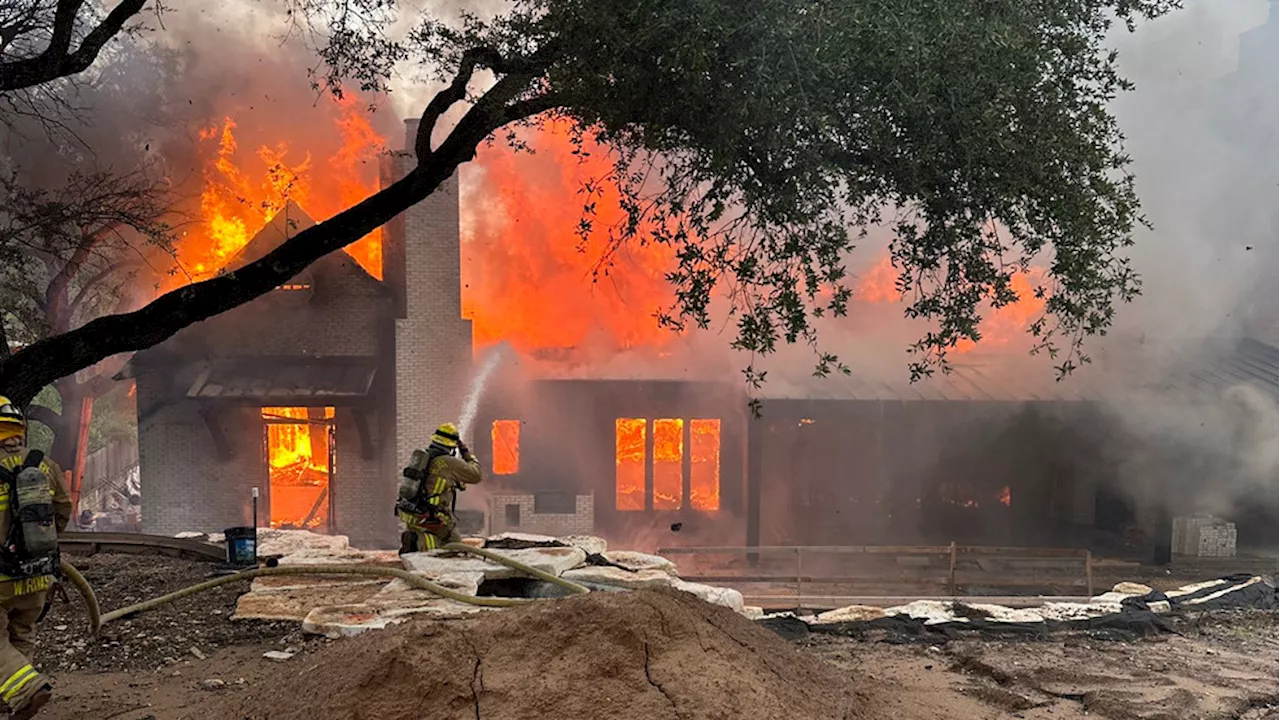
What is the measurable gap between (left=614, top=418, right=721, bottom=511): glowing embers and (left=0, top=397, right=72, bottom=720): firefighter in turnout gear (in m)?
12.7

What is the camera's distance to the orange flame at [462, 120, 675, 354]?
19.8m

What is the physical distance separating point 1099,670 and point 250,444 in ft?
50.6

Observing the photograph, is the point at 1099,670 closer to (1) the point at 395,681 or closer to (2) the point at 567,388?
(1) the point at 395,681

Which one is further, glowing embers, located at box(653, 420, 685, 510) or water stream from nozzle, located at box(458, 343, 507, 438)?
glowing embers, located at box(653, 420, 685, 510)

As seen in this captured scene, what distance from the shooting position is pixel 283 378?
53.3ft

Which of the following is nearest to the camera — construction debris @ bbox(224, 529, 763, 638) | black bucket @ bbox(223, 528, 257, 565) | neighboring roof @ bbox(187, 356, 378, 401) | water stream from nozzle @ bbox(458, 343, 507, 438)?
construction debris @ bbox(224, 529, 763, 638)

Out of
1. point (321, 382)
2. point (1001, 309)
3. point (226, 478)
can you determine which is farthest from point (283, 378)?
point (1001, 309)

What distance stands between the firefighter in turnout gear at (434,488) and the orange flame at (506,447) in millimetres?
8638

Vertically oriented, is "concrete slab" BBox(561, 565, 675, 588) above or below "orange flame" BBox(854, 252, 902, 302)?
below

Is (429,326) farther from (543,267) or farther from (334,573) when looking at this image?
(334,573)

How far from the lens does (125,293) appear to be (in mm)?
22203

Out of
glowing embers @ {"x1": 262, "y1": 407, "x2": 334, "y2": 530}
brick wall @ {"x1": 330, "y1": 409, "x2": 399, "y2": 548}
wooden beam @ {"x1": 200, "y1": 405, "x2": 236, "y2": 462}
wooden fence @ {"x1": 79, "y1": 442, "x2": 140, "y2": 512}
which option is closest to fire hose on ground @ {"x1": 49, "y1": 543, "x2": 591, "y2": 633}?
wooden beam @ {"x1": 200, "y1": 405, "x2": 236, "y2": 462}

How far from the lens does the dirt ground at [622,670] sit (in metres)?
4.00

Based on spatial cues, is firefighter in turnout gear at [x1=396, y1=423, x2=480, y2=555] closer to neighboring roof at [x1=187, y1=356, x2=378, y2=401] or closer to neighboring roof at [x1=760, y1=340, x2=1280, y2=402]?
neighboring roof at [x1=187, y1=356, x2=378, y2=401]
